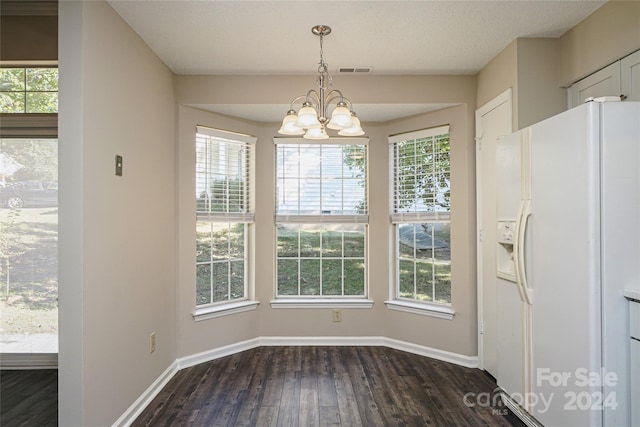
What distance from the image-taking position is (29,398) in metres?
2.73

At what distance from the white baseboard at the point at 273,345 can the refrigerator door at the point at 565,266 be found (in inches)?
51.6

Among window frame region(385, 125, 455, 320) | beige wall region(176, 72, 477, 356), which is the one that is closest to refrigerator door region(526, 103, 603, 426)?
beige wall region(176, 72, 477, 356)

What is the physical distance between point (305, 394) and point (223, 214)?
1841mm

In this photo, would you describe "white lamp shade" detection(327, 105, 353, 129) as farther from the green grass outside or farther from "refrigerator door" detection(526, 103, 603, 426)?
the green grass outside

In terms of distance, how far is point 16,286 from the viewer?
3104mm

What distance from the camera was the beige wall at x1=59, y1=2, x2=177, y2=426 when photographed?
6.44 feet

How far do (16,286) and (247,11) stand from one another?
9.64 feet

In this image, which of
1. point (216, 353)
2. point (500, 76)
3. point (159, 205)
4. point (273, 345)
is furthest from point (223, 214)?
point (500, 76)

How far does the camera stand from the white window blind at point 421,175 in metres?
3.60

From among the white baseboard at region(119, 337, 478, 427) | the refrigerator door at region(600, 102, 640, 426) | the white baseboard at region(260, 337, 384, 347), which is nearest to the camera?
the refrigerator door at region(600, 102, 640, 426)

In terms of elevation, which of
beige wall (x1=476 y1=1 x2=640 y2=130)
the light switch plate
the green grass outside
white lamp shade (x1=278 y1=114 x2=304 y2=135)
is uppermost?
beige wall (x1=476 y1=1 x2=640 y2=130)

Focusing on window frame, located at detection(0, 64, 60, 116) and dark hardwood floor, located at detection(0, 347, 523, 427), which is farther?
window frame, located at detection(0, 64, 60, 116)

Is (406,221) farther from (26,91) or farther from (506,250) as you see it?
(26,91)

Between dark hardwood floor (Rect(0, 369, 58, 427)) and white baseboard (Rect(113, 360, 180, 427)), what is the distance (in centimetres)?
45
